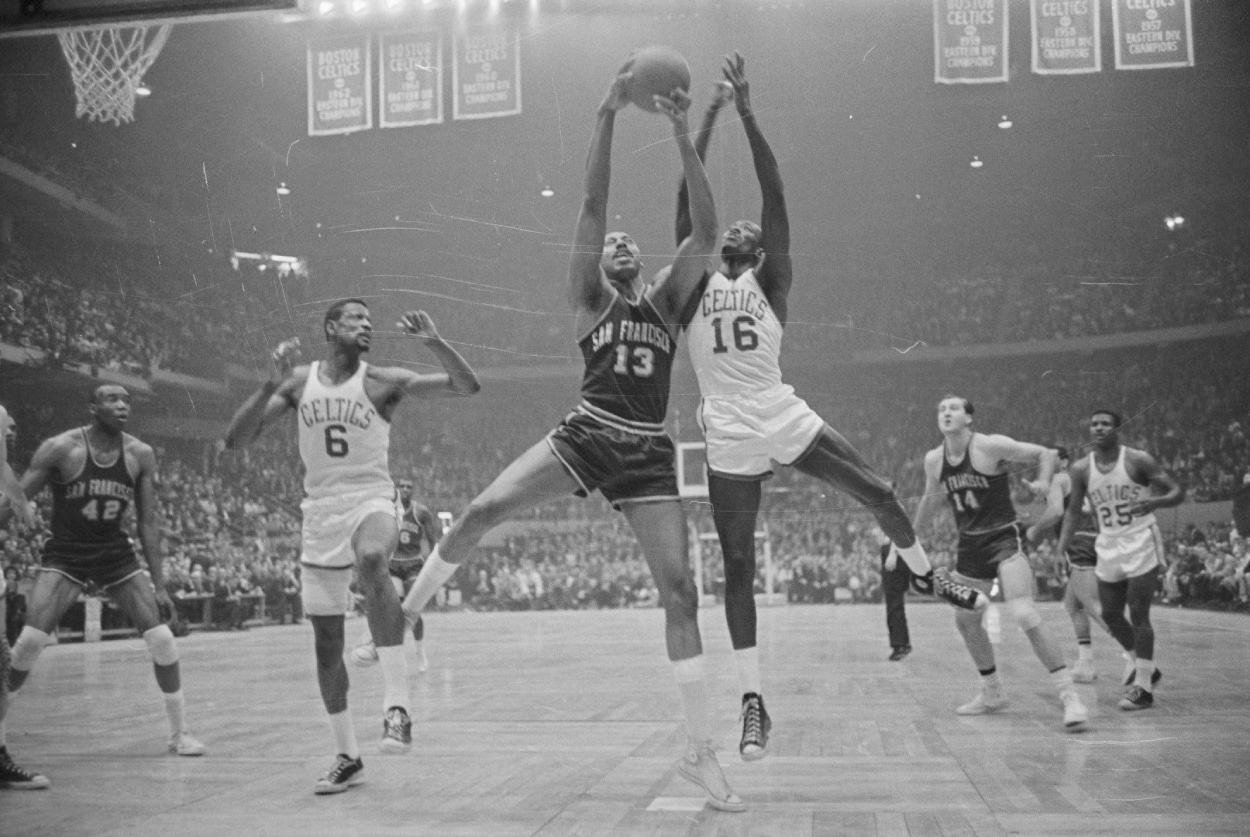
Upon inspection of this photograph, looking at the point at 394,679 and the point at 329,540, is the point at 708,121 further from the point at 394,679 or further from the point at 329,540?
the point at 394,679

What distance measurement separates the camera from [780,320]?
3.96m

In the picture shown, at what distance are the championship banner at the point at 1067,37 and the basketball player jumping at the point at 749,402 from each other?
3.30 ft

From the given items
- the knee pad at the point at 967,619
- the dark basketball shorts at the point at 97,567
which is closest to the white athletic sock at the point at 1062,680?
the knee pad at the point at 967,619

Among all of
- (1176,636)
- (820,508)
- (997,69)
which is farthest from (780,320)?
(1176,636)

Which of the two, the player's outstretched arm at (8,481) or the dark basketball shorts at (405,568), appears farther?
the dark basketball shorts at (405,568)

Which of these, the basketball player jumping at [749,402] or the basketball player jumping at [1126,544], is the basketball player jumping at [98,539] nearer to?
the basketball player jumping at [749,402]

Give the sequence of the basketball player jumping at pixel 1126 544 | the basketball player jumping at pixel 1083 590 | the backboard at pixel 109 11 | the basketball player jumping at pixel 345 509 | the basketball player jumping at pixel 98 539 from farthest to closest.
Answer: the basketball player jumping at pixel 1083 590, the basketball player jumping at pixel 1126 544, the basketball player jumping at pixel 98 539, the basketball player jumping at pixel 345 509, the backboard at pixel 109 11

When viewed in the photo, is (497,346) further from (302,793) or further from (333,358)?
(302,793)

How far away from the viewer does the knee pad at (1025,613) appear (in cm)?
601

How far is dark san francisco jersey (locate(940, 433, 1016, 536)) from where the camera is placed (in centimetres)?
548

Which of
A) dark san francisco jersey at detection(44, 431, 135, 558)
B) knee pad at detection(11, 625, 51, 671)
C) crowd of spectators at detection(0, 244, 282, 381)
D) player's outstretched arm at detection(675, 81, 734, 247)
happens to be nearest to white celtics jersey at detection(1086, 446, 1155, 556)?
player's outstretched arm at detection(675, 81, 734, 247)

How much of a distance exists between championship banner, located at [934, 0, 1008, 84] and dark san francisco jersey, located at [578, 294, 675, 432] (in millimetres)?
1347

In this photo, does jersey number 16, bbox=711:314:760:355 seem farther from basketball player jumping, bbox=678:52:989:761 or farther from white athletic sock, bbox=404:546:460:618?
white athletic sock, bbox=404:546:460:618

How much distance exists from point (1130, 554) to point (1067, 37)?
13.2 feet
